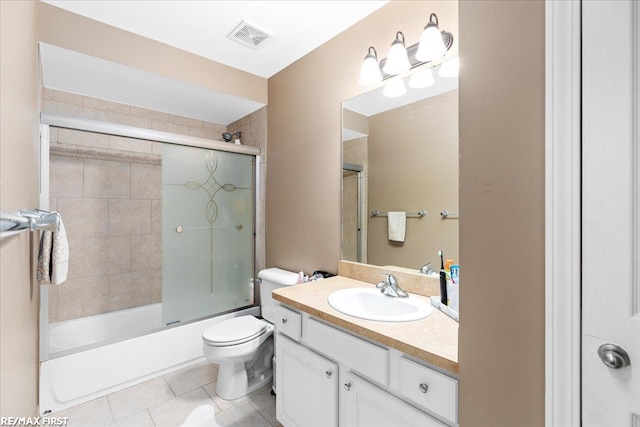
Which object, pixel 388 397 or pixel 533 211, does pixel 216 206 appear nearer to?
pixel 388 397

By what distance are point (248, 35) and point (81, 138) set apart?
1785mm

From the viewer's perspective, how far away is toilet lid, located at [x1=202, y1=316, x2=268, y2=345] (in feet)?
6.01

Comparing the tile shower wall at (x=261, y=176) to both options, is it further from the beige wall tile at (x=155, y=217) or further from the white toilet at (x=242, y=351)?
the beige wall tile at (x=155, y=217)

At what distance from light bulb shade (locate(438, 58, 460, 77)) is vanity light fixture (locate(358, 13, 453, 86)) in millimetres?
58

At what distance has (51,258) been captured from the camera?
46.0 inches

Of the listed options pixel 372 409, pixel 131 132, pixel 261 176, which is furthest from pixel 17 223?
pixel 261 176

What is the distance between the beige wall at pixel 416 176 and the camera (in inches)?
56.9

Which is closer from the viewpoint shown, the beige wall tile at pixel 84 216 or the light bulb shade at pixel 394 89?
the light bulb shade at pixel 394 89

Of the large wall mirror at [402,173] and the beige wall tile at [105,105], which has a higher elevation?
the beige wall tile at [105,105]

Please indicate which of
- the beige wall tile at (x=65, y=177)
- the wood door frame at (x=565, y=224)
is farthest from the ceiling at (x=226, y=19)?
the wood door frame at (x=565, y=224)

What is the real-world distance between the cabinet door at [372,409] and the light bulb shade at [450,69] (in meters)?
1.48

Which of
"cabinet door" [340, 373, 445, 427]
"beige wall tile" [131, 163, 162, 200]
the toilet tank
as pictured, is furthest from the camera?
"beige wall tile" [131, 163, 162, 200]

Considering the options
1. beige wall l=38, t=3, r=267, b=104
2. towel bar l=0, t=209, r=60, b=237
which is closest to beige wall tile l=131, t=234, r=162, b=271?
beige wall l=38, t=3, r=267, b=104

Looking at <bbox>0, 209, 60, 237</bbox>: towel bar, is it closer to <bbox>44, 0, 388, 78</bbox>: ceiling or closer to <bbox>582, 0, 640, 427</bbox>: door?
<bbox>582, 0, 640, 427</bbox>: door
